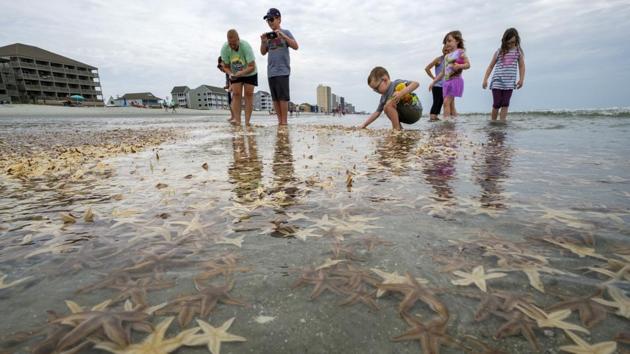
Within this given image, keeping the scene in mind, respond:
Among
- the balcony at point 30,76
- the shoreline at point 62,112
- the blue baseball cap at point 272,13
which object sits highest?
the balcony at point 30,76

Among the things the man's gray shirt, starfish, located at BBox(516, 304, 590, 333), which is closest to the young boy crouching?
the man's gray shirt

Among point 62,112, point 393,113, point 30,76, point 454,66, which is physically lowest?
point 62,112

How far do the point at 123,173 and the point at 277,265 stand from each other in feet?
9.89

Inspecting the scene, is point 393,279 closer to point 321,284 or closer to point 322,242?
point 321,284

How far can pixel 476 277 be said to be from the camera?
4.44 ft

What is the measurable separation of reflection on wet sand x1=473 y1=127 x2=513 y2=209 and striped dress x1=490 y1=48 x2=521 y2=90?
664cm

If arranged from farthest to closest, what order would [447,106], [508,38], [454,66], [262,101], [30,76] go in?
1. [262,101]
2. [30,76]
3. [447,106]
4. [454,66]
5. [508,38]

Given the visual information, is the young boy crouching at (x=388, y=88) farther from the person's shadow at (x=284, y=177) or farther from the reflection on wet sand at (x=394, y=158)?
the person's shadow at (x=284, y=177)

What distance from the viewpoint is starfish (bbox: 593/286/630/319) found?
1124 millimetres

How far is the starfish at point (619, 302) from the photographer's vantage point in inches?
44.3

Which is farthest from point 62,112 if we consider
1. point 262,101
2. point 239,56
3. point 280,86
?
point 262,101

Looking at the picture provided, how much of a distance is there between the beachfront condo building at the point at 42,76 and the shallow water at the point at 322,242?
93587 mm

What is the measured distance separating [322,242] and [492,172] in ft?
8.42

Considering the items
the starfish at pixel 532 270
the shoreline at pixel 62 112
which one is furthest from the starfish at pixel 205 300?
the shoreline at pixel 62 112
